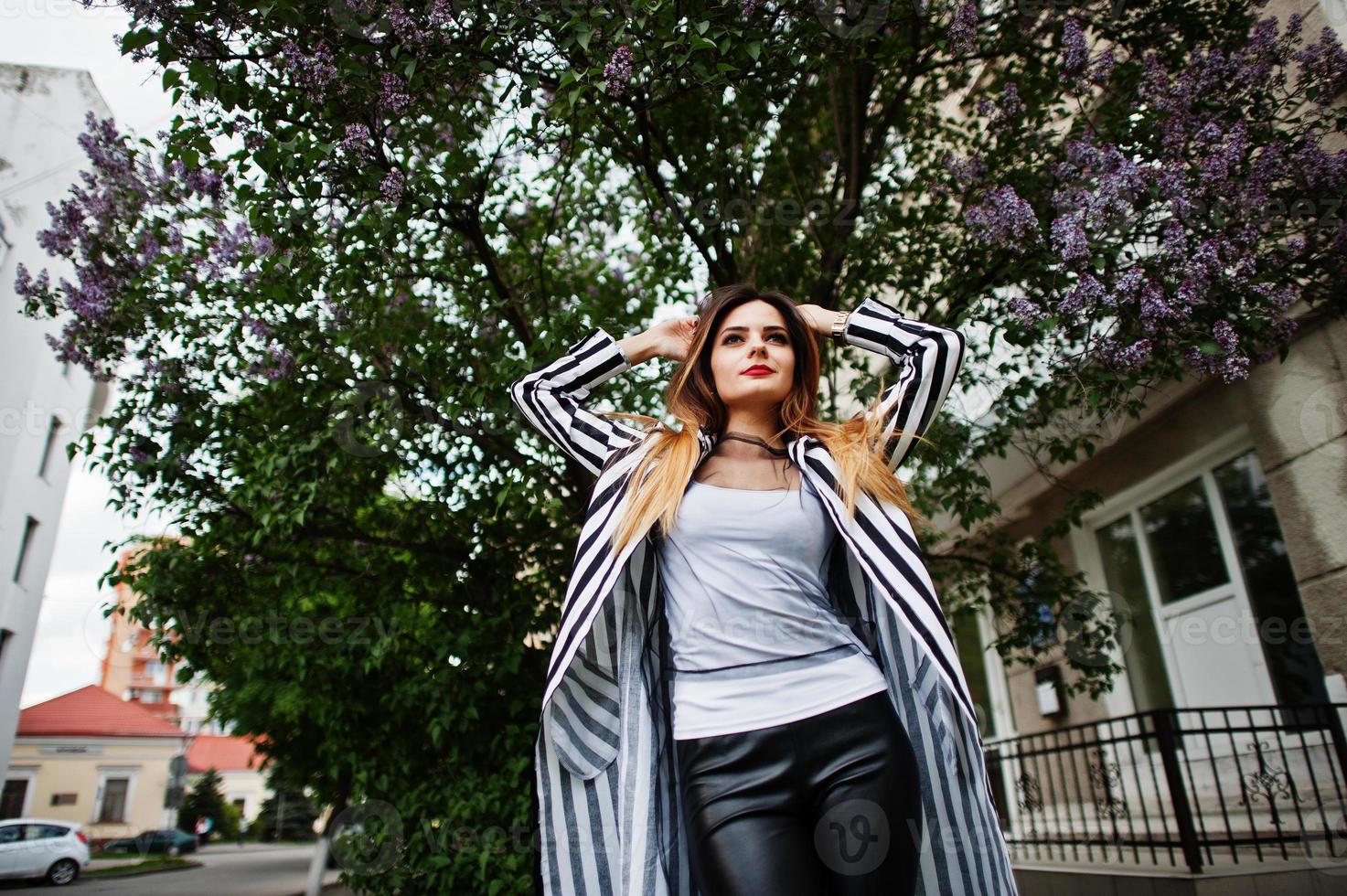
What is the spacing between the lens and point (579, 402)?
2646mm

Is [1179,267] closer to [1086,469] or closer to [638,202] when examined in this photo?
[638,202]

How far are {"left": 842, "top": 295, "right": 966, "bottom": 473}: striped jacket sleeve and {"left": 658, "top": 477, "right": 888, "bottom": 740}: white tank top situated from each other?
335 mm

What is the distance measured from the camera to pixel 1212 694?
256 inches

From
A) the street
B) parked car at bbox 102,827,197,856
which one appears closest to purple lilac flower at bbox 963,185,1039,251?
the street

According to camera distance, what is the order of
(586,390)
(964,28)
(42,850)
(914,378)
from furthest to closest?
(42,850) < (964,28) < (586,390) < (914,378)

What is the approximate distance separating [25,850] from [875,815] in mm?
22674

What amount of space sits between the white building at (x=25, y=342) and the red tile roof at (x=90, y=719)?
72.7 feet

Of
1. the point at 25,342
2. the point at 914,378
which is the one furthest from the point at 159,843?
the point at 914,378

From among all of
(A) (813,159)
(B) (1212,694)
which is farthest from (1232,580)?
(A) (813,159)

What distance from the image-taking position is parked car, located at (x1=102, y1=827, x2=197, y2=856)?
113ft

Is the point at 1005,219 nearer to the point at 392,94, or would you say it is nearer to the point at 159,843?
the point at 392,94

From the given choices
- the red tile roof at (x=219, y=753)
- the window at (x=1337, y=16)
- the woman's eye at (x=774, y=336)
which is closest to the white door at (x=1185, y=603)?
the window at (x=1337, y=16)

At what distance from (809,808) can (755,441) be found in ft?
3.17

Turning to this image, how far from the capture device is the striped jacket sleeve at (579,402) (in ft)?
8.05
